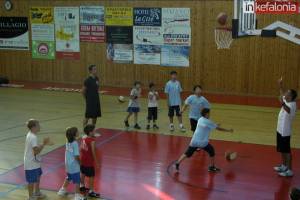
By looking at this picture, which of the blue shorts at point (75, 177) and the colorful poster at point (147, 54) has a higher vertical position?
the colorful poster at point (147, 54)

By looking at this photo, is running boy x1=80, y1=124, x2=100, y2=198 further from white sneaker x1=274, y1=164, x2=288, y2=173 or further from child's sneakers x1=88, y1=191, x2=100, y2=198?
white sneaker x1=274, y1=164, x2=288, y2=173

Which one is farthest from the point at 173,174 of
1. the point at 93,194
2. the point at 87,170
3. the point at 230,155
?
the point at 87,170

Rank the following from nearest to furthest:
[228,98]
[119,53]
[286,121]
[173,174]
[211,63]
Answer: [286,121] < [173,174] < [228,98] < [211,63] < [119,53]

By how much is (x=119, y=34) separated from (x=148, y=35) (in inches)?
54.4

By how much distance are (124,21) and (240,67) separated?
5399 millimetres

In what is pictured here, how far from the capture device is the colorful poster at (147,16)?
19.0 meters

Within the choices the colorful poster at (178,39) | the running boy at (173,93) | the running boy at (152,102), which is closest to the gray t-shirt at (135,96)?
the running boy at (152,102)

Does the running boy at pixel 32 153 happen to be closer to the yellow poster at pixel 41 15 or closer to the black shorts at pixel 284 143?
the black shorts at pixel 284 143

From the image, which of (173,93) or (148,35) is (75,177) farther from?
(148,35)

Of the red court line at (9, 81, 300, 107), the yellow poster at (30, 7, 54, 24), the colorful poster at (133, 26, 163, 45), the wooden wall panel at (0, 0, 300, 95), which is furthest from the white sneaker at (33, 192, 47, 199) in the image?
the yellow poster at (30, 7, 54, 24)

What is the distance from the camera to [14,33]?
72.0 feet

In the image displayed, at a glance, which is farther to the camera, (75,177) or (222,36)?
(222,36)

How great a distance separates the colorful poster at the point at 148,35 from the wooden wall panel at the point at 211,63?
99 cm

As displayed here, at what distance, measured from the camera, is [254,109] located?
50.9ft
